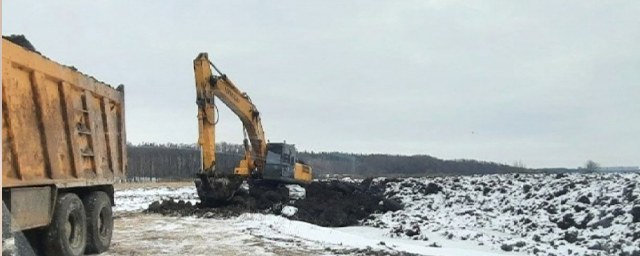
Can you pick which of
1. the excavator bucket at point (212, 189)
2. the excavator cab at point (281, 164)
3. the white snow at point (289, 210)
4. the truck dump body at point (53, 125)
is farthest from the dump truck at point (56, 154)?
the excavator cab at point (281, 164)

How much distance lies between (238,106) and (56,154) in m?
14.6

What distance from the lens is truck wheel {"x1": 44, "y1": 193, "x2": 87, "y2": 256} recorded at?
849cm

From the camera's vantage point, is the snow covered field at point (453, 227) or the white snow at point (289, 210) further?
the white snow at point (289, 210)

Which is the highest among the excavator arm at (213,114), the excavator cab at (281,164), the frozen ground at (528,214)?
the excavator arm at (213,114)

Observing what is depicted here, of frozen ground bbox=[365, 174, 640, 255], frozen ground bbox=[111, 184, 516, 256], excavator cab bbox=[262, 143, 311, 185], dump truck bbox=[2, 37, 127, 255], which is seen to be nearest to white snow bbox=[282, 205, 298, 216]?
frozen ground bbox=[365, 174, 640, 255]

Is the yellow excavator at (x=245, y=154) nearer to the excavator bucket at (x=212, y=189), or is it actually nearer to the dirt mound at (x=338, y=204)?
the excavator bucket at (x=212, y=189)

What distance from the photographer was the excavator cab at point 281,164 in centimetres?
2400

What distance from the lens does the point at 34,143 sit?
7727 mm

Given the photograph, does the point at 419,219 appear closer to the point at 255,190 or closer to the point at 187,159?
the point at 255,190

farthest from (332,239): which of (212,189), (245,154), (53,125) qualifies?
(245,154)

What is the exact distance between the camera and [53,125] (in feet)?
27.6

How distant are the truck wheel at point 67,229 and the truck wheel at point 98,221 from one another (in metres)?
0.27

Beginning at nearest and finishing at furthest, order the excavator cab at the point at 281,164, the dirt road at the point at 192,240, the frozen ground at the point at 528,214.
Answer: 1. the dirt road at the point at 192,240
2. the frozen ground at the point at 528,214
3. the excavator cab at the point at 281,164

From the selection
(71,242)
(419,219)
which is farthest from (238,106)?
(71,242)
